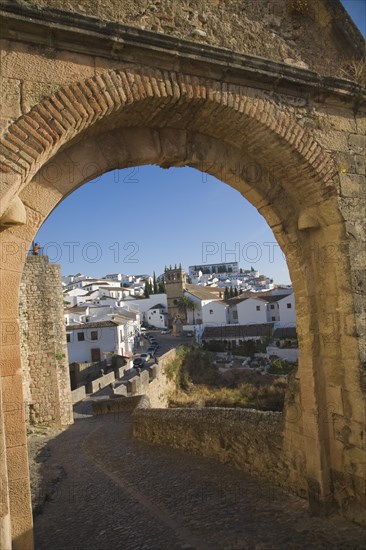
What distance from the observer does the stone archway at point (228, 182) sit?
279 cm

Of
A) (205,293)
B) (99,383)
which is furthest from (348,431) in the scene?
(205,293)

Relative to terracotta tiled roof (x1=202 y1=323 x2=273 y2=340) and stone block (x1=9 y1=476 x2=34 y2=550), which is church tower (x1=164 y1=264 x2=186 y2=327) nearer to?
terracotta tiled roof (x1=202 y1=323 x2=273 y2=340)

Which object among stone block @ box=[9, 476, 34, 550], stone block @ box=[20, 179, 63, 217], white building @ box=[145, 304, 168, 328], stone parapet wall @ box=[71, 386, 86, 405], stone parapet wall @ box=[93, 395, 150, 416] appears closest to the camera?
stone block @ box=[9, 476, 34, 550]

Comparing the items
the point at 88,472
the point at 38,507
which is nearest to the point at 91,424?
the point at 88,472

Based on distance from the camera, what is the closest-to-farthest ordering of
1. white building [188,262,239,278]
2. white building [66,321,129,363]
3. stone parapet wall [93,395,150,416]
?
stone parapet wall [93,395,150,416] → white building [66,321,129,363] → white building [188,262,239,278]

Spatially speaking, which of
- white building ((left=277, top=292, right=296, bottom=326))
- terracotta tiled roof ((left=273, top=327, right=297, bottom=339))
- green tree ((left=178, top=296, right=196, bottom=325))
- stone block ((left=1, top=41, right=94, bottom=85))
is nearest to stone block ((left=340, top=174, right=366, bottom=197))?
stone block ((left=1, top=41, right=94, bottom=85))

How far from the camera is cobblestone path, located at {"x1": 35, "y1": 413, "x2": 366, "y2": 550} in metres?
3.67

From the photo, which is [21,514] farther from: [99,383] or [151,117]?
[99,383]

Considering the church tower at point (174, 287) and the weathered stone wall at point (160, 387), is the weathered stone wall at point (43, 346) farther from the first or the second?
the church tower at point (174, 287)

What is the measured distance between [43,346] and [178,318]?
34147mm

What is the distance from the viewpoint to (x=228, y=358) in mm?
31344

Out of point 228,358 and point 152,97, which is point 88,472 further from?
point 228,358

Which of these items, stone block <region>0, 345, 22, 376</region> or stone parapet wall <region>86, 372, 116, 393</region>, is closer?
stone block <region>0, 345, 22, 376</region>

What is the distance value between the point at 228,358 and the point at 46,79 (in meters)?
29.8
